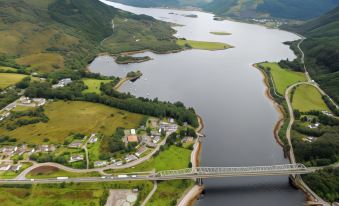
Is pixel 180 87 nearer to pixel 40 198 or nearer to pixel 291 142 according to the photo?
pixel 291 142

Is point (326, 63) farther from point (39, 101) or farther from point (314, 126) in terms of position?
point (39, 101)

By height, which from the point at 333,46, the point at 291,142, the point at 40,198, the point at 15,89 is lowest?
the point at 40,198

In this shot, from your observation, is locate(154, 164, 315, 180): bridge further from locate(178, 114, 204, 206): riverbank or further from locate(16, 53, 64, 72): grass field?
locate(16, 53, 64, 72): grass field

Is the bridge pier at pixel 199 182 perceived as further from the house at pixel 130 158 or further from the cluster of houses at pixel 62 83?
the cluster of houses at pixel 62 83

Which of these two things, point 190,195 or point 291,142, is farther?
point 291,142

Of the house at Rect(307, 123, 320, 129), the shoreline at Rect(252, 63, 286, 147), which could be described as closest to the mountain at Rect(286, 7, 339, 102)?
the shoreline at Rect(252, 63, 286, 147)

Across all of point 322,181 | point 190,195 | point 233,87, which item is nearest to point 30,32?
point 233,87
